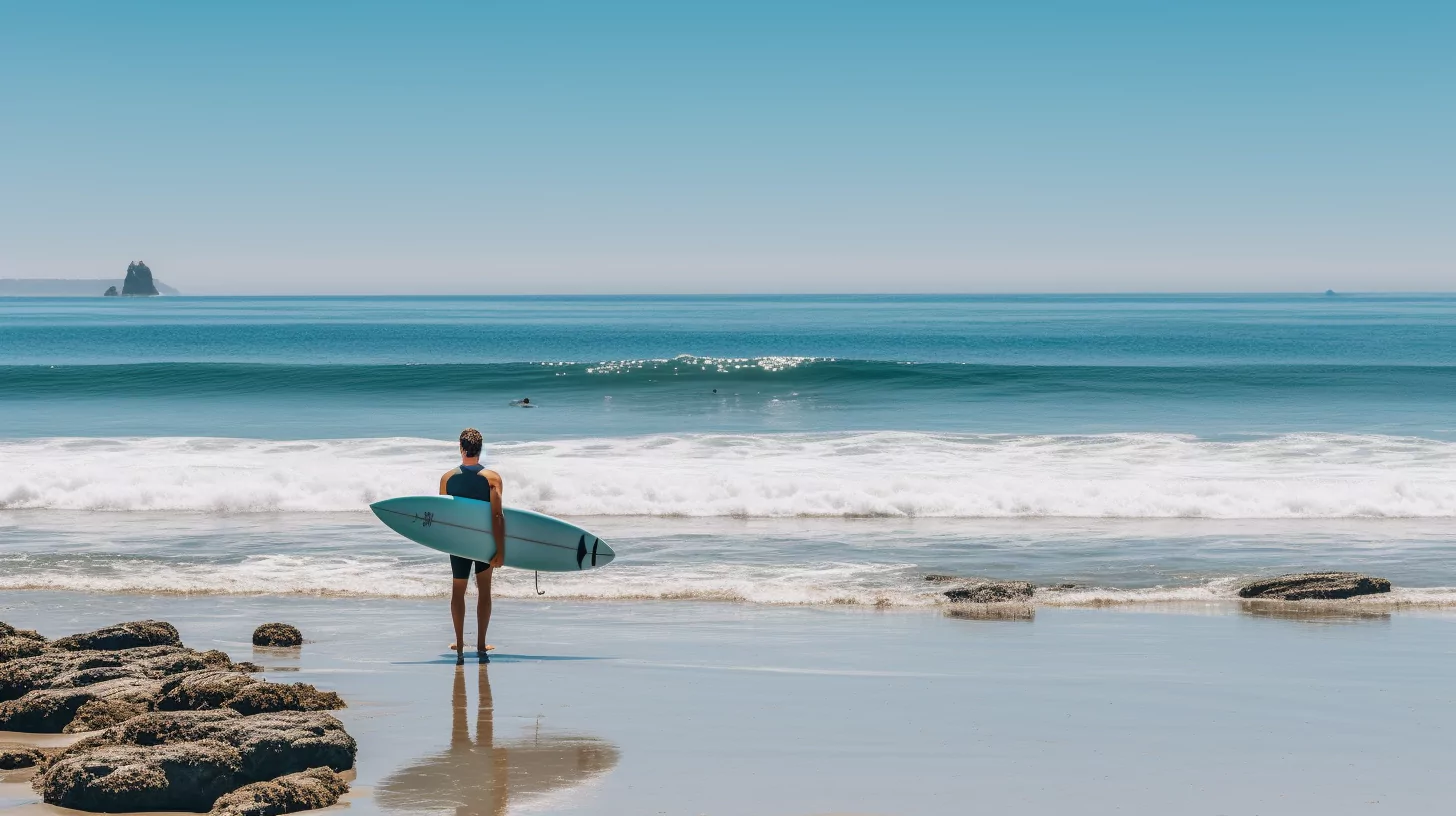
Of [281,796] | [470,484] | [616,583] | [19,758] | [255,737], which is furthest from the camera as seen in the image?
[616,583]

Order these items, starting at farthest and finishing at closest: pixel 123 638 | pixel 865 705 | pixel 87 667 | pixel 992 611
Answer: pixel 992 611 → pixel 123 638 → pixel 87 667 → pixel 865 705

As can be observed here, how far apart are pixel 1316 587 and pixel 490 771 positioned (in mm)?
8065

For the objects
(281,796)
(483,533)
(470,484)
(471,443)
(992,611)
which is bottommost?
(992,611)

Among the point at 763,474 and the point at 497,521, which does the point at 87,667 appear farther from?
the point at 763,474

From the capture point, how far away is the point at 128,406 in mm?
31672

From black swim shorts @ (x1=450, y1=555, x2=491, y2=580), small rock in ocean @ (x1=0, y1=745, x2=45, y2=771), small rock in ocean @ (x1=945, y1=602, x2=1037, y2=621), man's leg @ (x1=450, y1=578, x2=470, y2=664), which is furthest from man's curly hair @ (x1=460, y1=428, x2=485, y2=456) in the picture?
small rock in ocean @ (x1=945, y1=602, x2=1037, y2=621)

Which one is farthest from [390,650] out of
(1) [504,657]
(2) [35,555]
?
(2) [35,555]

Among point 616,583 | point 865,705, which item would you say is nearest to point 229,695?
point 865,705

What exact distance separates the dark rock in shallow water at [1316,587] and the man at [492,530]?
672 centimetres

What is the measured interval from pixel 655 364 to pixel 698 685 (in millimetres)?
33318

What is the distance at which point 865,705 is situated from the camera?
24.2 ft

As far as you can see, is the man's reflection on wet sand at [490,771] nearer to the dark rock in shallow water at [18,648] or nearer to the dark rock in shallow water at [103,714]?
the dark rock in shallow water at [103,714]

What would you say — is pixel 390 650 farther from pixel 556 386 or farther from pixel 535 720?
pixel 556 386

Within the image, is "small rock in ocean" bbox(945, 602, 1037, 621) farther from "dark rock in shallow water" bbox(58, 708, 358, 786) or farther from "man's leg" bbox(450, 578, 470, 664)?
"dark rock in shallow water" bbox(58, 708, 358, 786)
